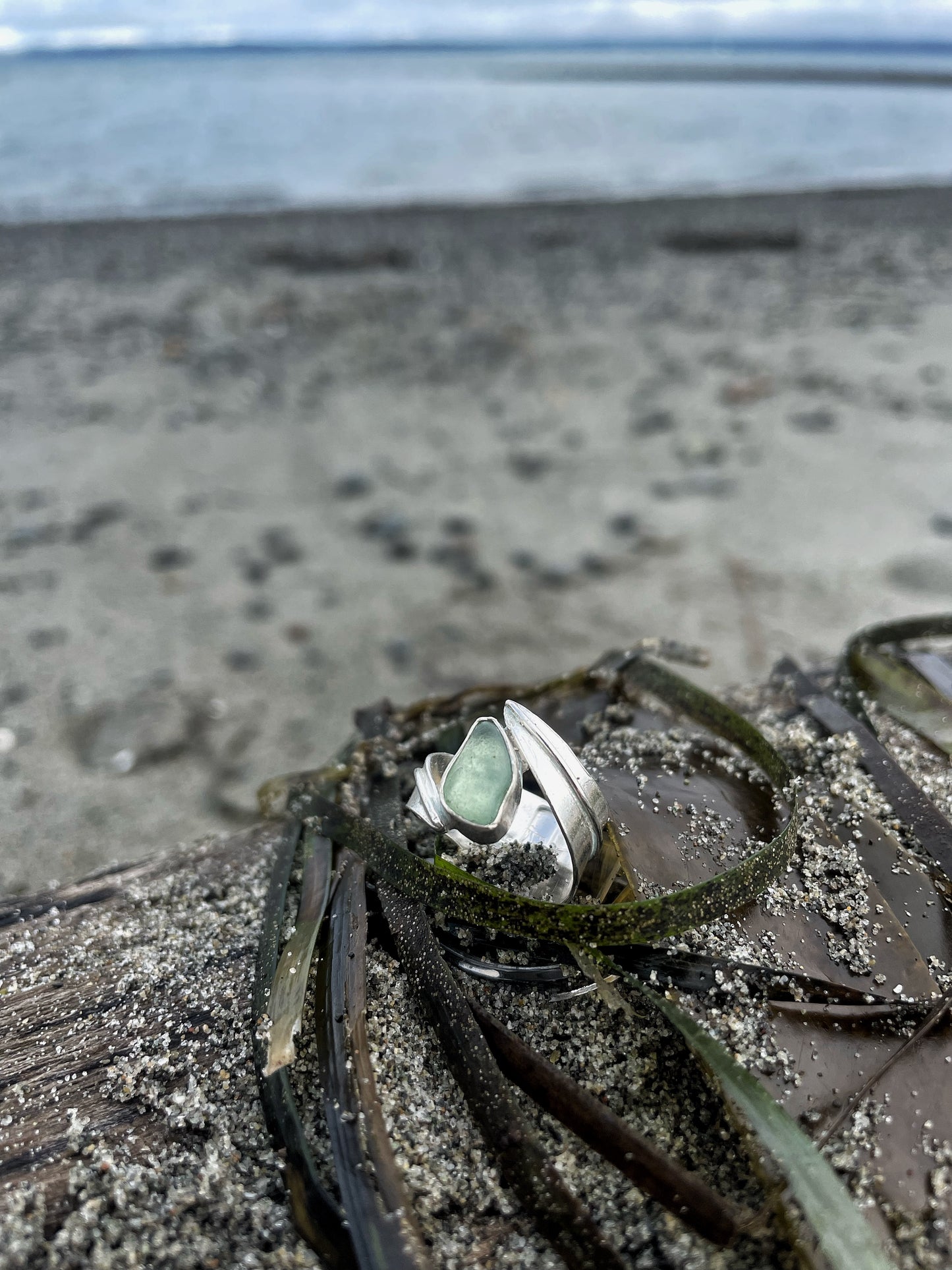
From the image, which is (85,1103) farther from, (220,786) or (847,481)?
(847,481)

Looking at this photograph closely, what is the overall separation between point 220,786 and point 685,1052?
2.80 metres

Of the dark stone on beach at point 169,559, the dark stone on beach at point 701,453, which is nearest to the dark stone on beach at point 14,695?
the dark stone on beach at point 169,559

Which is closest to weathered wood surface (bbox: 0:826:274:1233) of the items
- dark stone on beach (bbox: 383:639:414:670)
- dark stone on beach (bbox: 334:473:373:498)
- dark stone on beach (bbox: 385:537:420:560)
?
dark stone on beach (bbox: 383:639:414:670)

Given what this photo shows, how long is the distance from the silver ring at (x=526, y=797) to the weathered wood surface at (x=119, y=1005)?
63 cm

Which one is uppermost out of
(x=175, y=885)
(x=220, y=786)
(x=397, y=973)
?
(x=397, y=973)

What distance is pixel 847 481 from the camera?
18.5 feet

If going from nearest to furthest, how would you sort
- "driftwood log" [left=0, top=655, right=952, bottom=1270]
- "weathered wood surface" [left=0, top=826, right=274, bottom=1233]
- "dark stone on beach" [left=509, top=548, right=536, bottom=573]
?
1. "driftwood log" [left=0, top=655, right=952, bottom=1270]
2. "weathered wood surface" [left=0, top=826, right=274, bottom=1233]
3. "dark stone on beach" [left=509, top=548, right=536, bottom=573]

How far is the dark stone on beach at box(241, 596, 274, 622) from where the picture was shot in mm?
4719

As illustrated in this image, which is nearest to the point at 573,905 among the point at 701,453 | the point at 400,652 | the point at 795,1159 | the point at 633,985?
the point at 633,985

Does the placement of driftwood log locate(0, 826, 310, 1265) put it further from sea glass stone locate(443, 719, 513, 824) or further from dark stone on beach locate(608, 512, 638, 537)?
dark stone on beach locate(608, 512, 638, 537)

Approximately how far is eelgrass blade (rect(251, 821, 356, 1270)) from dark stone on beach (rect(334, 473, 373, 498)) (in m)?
4.35

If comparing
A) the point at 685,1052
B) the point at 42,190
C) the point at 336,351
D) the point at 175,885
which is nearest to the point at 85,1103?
the point at 175,885

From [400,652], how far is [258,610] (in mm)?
951

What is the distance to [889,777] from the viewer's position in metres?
1.91
